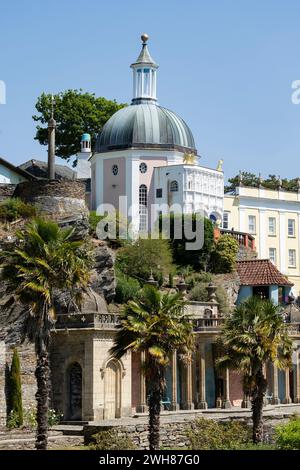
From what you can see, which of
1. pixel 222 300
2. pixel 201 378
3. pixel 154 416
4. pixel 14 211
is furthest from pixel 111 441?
pixel 222 300

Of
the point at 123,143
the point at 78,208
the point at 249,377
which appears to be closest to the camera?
the point at 249,377

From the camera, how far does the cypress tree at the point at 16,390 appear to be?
55125mm

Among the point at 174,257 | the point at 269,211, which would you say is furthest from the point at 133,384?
the point at 269,211

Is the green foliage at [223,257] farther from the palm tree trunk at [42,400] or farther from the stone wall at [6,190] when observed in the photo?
the palm tree trunk at [42,400]

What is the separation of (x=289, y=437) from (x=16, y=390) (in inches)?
551

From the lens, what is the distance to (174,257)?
80312 millimetres

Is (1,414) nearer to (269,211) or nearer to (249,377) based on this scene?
(249,377)

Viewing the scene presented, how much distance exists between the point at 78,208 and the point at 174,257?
8.66 metres

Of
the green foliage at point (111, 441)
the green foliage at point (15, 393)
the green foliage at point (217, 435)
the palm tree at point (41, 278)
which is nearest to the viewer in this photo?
the palm tree at point (41, 278)

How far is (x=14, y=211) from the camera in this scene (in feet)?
233

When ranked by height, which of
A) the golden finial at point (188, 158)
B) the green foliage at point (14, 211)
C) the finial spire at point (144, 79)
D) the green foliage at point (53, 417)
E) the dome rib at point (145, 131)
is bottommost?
the green foliage at point (53, 417)

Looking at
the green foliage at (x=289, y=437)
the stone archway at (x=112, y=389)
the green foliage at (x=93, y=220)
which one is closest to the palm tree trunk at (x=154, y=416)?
the green foliage at (x=289, y=437)

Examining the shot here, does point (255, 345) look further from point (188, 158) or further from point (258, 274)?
point (188, 158)

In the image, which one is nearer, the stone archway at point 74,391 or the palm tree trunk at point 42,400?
the palm tree trunk at point 42,400
